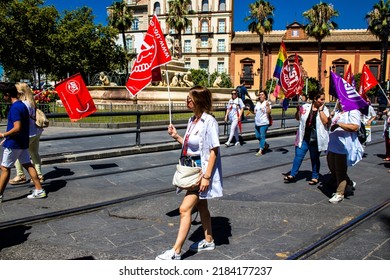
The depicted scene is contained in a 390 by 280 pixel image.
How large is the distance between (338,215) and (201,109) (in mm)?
2871

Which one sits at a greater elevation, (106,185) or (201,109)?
(201,109)

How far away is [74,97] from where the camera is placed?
25.3ft

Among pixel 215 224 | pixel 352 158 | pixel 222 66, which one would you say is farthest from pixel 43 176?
pixel 222 66

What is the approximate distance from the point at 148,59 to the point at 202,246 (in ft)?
9.36

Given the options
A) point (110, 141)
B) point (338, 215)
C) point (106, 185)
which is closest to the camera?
point (338, 215)

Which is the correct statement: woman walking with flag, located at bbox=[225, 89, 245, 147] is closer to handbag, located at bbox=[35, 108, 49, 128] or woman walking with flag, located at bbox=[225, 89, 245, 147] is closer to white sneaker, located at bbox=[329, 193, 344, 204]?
white sneaker, located at bbox=[329, 193, 344, 204]

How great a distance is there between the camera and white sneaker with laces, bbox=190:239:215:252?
13.8ft

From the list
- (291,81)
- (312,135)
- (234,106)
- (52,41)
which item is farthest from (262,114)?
(52,41)

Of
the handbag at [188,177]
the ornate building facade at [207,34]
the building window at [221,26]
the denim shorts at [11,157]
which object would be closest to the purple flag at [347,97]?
the handbag at [188,177]

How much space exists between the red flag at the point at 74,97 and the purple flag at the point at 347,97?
4752 millimetres

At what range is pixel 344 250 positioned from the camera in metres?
4.29

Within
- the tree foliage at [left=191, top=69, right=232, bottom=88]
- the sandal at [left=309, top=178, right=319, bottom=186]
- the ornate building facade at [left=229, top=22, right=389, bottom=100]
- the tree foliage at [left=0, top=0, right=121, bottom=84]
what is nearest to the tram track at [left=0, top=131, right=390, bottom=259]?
the sandal at [left=309, top=178, right=319, bottom=186]

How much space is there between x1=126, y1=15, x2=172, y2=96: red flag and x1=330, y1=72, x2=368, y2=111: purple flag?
2755 mm
